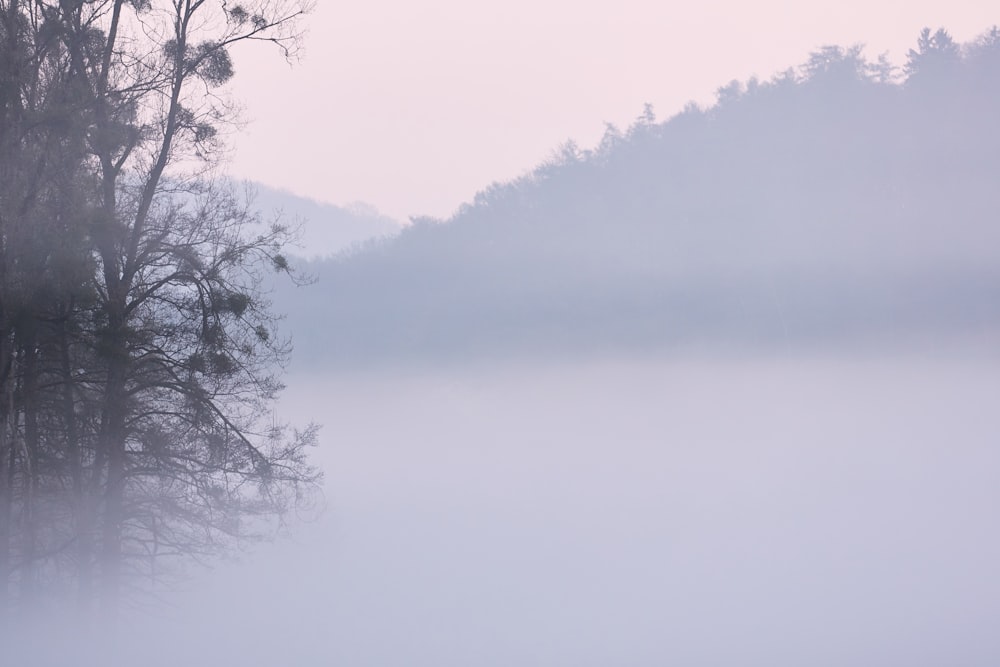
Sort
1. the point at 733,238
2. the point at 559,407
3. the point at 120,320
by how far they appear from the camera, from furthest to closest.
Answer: the point at 559,407
the point at 733,238
the point at 120,320

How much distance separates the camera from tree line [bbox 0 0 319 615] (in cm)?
1196

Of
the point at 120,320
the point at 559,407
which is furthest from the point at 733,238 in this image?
the point at 120,320

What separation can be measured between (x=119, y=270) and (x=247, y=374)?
234cm

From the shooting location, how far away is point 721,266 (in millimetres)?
64188

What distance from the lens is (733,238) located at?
6388cm

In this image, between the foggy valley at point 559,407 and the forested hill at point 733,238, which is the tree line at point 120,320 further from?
the forested hill at point 733,238

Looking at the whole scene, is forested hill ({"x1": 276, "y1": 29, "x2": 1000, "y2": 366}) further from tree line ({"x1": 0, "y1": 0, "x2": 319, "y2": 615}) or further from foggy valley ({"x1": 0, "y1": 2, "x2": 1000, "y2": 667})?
tree line ({"x1": 0, "y1": 0, "x2": 319, "y2": 615})

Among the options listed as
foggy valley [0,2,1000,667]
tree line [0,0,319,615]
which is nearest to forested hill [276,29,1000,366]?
foggy valley [0,2,1000,667]

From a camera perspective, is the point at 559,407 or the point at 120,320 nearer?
the point at 120,320

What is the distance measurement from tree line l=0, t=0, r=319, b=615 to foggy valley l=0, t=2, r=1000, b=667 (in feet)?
0.19

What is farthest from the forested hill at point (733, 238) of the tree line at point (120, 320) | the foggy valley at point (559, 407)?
the tree line at point (120, 320)

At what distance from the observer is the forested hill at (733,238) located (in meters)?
51.2

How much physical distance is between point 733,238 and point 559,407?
16147 mm

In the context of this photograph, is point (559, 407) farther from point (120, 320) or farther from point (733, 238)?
point (120, 320)
